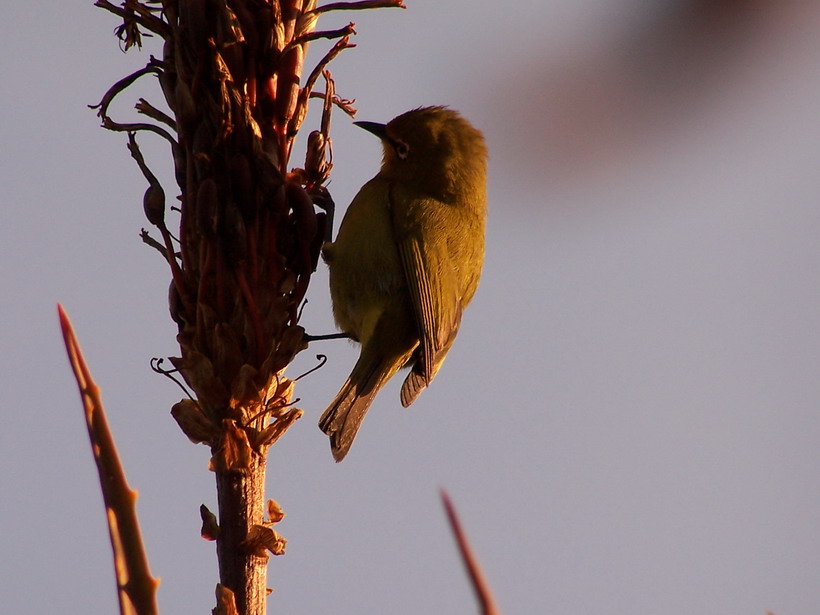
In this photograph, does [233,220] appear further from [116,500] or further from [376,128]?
[376,128]

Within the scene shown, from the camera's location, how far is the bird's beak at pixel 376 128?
19.6 feet

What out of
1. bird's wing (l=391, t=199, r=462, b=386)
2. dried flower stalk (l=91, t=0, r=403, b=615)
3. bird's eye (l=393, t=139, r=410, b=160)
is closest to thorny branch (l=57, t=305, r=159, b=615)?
dried flower stalk (l=91, t=0, r=403, b=615)

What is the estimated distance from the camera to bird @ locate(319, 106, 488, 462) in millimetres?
4977

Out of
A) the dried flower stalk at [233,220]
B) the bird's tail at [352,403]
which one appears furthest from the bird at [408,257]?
the dried flower stalk at [233,220]

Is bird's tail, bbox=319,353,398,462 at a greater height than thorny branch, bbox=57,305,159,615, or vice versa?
bird's tail, bbox=319,353,398,462

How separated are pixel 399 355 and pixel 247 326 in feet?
8.01

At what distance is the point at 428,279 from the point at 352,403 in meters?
0.93

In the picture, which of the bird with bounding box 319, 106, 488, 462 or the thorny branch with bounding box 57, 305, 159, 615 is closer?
the thorny branch with bounding box 57, 305, 159, 615

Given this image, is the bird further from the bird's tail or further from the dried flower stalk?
the dried flower stalk

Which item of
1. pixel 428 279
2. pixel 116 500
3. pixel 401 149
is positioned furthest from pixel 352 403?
pixel 116 500

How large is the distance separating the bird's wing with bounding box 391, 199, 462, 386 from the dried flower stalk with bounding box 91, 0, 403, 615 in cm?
208

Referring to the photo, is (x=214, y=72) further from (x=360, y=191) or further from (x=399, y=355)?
(x=360, y=191)

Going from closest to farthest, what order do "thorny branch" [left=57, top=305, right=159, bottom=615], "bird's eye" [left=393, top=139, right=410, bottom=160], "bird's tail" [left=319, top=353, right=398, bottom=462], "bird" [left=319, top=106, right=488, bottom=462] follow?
"thorny branch" [left=57, top=305, right=159, bottom=615] → "bird's tail" [left=319, top=353, right=398, bottom=462] → "bird" [left=319, top=106, right=488, bottom=462] → "bird's eye" [left=393, top=139, right=410, bottom=160]

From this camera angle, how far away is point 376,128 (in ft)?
19.6
